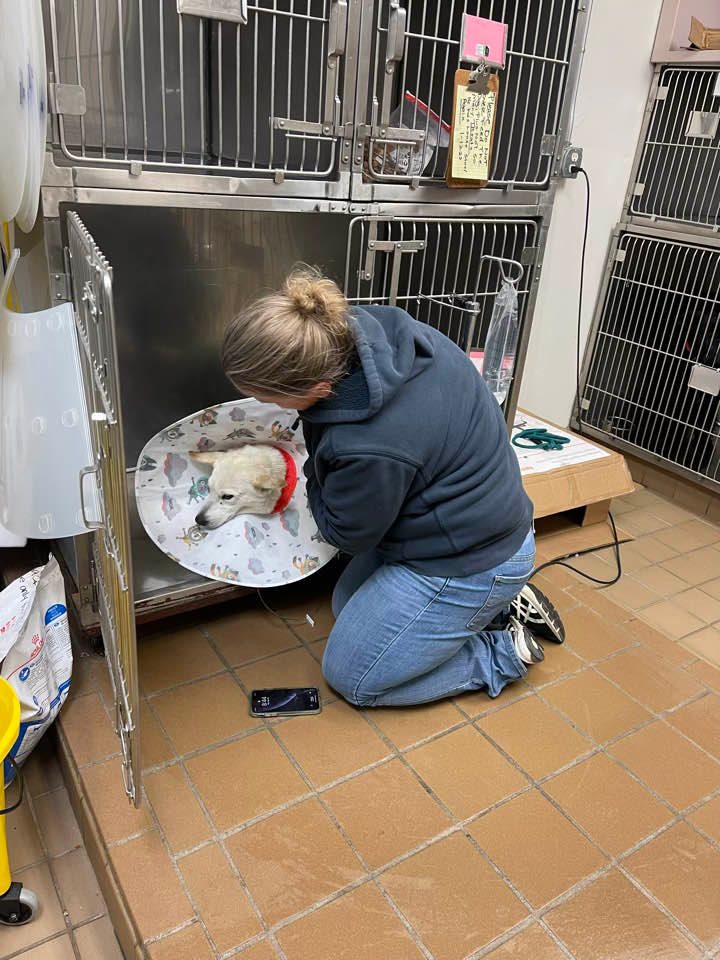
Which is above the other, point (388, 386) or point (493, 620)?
point (388, 386)

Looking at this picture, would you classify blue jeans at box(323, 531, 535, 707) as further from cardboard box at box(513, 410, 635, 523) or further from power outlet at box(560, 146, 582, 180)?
power outlet at box(560, 146, 582, 180)

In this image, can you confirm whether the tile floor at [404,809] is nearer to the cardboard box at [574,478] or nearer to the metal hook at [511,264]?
the cardboard box at [574,478]

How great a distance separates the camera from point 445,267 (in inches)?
66.9

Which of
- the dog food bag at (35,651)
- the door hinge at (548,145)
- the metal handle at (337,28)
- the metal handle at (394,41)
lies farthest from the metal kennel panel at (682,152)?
the dog food bag at (35,651)

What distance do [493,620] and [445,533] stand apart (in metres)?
0.41

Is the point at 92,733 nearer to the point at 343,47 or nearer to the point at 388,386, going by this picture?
the point at 388,386

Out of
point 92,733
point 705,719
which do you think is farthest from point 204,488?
point 705,719

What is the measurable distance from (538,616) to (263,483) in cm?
71

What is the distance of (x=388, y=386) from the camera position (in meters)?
1.21

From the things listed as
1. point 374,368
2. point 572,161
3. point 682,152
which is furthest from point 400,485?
point 682,152

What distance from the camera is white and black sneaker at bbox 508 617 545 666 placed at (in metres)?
1.60

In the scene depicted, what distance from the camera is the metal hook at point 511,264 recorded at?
171 centimetres

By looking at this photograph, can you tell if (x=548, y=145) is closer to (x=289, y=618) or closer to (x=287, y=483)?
(x=287, y=483)

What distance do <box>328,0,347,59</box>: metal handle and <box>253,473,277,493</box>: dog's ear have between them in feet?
2.74
